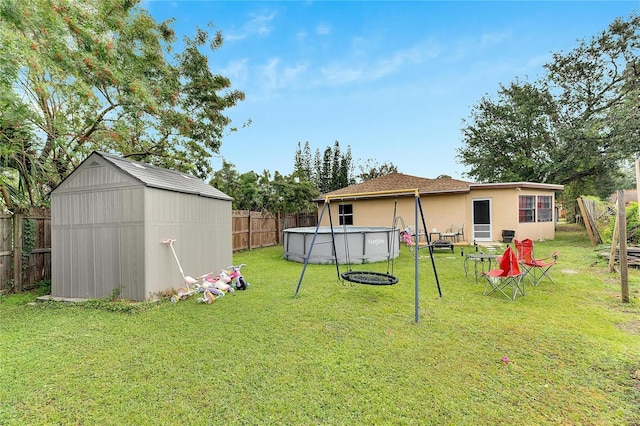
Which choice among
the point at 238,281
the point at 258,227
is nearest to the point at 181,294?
the point at 238,281

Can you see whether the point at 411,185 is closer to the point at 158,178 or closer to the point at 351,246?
the point at 351,246

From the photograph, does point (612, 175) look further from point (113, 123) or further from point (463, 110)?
point (113, 123)

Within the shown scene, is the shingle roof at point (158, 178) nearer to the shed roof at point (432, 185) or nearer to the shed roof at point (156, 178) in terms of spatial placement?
the shed roof at point (156, 178)

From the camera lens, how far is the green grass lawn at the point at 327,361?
217cm

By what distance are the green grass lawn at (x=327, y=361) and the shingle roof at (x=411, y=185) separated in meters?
8.13

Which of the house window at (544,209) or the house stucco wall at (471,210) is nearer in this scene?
the house stucco wall at (471,210)

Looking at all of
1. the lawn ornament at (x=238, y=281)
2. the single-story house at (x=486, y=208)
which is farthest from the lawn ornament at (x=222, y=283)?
the single-story house at (x=486, y=208)

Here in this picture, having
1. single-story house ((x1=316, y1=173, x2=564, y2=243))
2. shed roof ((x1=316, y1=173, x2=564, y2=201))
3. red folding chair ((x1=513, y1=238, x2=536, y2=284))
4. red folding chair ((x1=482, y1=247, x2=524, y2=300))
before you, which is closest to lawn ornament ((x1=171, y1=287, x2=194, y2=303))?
red folding chair ((x1=482, y1=247, x2=524, y2=300))

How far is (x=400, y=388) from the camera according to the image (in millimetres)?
2428

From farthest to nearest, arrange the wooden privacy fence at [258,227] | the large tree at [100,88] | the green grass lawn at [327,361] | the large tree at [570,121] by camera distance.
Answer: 1. the large tree at [570,121]
2. the wooden privacy fence at [258,227]
3. the large tree at [100,88]
4. the green grass lawn at [327,361]

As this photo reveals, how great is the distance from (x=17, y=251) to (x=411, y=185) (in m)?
15.1

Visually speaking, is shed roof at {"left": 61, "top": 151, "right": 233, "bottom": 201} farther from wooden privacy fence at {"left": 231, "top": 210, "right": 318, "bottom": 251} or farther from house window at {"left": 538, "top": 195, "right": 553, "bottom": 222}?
house window at {"left": 538, "top": 195, "right": 553, "bottom": 222}

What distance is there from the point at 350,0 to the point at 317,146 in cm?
2605

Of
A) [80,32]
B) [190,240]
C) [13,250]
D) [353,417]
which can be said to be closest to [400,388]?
[353,417]
